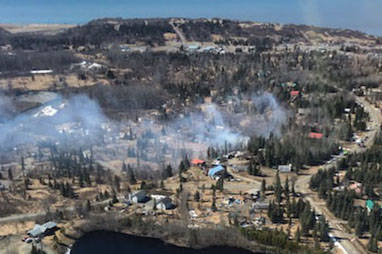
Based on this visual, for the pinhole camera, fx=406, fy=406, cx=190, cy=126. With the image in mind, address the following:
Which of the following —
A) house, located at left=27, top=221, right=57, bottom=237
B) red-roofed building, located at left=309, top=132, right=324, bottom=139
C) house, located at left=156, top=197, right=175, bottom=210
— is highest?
red-roofed building, located at left=309, top=132, right=324, bottom=139

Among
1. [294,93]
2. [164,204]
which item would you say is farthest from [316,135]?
[164,204]

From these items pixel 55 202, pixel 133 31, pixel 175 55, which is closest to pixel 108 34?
pixel 133 31

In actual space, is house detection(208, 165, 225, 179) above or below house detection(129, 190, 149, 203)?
above

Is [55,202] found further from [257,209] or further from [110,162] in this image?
[257,209]

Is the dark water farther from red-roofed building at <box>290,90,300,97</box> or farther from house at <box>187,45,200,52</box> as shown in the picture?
house at <box>187,45,200,52</box>

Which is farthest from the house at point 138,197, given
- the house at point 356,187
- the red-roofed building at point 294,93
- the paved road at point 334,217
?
the red-roofed building at point 294,93

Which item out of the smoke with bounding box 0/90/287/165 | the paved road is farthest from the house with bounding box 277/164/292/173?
the smoke with bounding box 0/90/287/165
